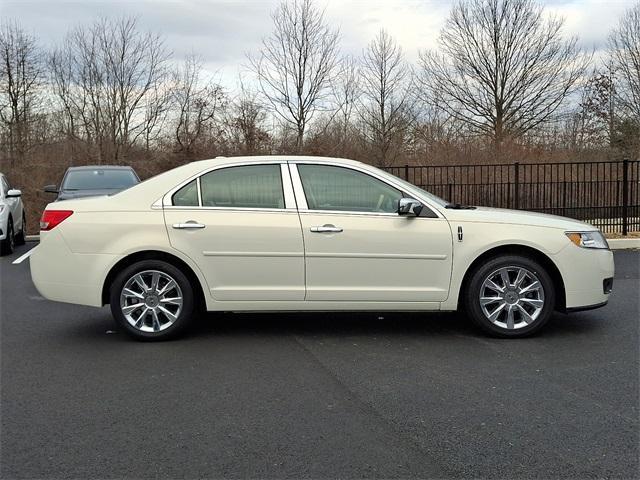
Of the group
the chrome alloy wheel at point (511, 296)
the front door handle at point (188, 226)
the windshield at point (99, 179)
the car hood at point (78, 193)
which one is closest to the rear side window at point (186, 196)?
the front door handle at point (188, 226)

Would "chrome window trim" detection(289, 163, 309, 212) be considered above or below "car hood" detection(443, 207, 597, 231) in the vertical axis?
above

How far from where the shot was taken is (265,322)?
612cm

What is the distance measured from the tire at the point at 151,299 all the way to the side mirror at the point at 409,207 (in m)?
1.98

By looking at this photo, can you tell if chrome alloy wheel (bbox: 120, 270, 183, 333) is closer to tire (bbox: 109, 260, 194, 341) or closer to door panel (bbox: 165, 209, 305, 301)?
tire (bbox: 109, 260, 194, 341)

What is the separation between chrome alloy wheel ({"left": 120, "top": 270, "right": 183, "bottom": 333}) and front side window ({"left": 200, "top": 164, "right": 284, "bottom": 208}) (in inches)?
30.5

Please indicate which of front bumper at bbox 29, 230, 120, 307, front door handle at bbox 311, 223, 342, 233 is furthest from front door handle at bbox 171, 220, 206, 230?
front door handle at bbox 311, 223, 342, 233

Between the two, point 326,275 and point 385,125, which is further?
point 385,125

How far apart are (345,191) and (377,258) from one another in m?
0.69

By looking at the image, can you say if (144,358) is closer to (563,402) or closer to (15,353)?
(15,353)

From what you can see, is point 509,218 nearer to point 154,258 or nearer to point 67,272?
point 154,258

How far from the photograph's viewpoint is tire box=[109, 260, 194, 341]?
17.4 feet

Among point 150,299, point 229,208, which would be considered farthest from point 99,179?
point 229,208

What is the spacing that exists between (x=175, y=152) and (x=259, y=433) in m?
21.0

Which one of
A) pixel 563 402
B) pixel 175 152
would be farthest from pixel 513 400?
pixel 175 152
